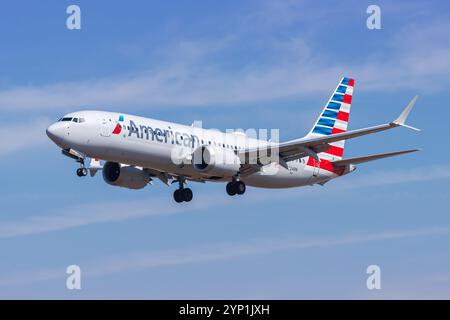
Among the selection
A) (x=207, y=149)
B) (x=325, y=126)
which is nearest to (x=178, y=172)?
(x=207, y=149)

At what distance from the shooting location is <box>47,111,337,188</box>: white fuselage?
57.6 meters

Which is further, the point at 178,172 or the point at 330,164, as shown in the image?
the point at 330,164

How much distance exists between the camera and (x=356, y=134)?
58.4 meters

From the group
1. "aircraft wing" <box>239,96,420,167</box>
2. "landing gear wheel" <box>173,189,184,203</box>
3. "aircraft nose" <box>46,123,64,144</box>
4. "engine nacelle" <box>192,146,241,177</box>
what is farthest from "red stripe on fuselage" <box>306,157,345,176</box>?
"aircraft nose" <box>46,123,64,144</box>

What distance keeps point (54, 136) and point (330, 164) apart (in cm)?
2078

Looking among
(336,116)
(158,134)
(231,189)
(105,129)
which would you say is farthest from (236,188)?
(336,116)

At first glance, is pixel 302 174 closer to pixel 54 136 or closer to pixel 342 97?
pixel 342 97

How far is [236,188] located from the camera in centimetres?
6300

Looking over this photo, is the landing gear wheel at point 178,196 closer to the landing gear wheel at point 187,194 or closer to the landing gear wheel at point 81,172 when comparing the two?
the landing gear wheel at point 187,194

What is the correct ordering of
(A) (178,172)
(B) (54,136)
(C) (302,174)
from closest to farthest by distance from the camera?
1. (B) (54,136)
2. (A) (178,172)
3. (C) (302,174)

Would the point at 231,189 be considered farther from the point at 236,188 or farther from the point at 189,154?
the point at 189,154

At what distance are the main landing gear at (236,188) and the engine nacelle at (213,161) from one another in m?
1.01

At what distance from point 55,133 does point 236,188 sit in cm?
1209

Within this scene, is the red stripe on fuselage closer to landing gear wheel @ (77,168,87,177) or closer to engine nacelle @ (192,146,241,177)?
engine nacelle @ (192,146,241,177)
